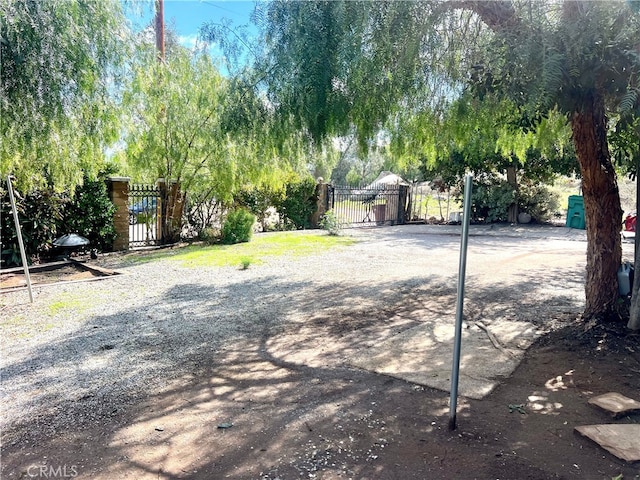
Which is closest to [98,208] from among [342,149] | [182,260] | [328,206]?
[182,260]

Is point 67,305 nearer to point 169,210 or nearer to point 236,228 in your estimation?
point 169,210

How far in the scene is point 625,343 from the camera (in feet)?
13.9

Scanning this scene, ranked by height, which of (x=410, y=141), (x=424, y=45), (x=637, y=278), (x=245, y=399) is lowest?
(x=245, y=399)

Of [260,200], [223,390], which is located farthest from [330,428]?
[260,200]

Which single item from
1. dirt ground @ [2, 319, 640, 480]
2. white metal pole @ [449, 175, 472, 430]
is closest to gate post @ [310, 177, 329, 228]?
dirt ground @ [2, 319, 640, 480]

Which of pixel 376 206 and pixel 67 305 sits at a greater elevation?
pixel 376 206

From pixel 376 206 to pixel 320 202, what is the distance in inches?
146

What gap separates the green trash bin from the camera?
17.0 metres

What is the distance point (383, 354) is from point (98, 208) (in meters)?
8.04

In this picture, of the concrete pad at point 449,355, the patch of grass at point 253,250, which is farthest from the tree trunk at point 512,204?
the concrete pad at point 449,355

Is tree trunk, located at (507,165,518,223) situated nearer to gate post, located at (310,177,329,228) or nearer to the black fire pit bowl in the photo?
gate post, located at (310,177,329,228)

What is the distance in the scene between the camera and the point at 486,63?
4.22 metres

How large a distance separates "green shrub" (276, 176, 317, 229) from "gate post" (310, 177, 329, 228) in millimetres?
182

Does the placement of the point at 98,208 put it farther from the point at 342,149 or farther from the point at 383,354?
the point at 383,354
